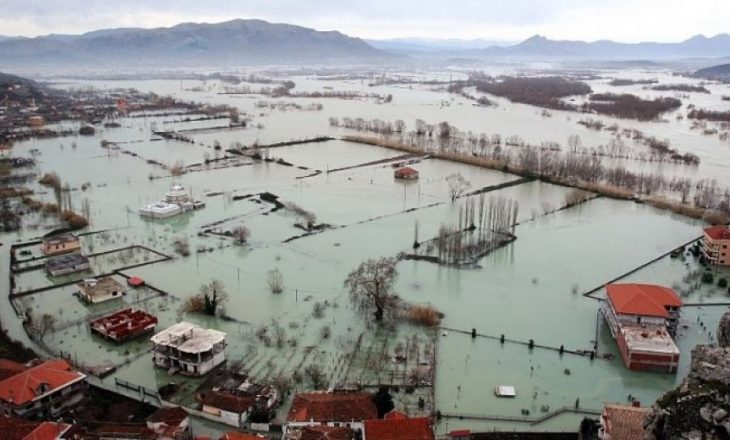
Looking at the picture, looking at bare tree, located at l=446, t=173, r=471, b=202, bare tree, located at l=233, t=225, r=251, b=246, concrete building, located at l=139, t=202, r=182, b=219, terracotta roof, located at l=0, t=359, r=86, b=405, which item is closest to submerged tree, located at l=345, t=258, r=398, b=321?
bare tree, located at l=233, t=225, r=251, b=246

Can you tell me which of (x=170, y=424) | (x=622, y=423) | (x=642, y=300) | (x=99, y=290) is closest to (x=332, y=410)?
(x=170, y=424)

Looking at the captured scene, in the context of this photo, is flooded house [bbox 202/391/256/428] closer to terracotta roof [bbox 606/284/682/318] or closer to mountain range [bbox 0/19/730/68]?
terracotta roof [bbox 606/284/682/318]

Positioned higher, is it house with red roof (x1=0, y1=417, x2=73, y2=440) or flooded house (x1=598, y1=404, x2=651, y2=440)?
flooded house (x1=598, y1=404, x2=651, y2=440)

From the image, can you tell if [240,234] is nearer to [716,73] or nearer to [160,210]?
[160,210]

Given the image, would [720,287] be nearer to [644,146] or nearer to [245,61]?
[644,146]

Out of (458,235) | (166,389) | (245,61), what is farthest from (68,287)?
(245,61)

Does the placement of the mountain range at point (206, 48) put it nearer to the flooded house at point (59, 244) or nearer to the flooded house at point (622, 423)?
the flooded house at point (59, 244)

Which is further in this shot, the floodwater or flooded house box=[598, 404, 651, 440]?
the floodwater
